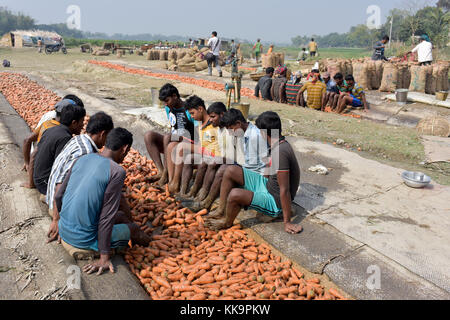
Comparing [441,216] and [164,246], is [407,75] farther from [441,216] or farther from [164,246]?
[164,246]

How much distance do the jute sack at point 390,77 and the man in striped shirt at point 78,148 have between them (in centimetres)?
969

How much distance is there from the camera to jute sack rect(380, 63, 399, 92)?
10158 millimetres

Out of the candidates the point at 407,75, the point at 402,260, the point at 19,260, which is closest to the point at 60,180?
the point at 19,260

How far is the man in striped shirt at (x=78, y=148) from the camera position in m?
2.83

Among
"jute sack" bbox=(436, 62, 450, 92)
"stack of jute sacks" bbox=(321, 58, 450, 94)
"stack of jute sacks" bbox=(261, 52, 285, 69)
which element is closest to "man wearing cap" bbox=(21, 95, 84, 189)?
"stack of jute sacks" bbox=(321, 58, 450, 94)

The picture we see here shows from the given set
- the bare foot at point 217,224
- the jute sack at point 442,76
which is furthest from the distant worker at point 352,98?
the bare foot at point 217,224

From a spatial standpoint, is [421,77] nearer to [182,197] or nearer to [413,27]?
[182,197]

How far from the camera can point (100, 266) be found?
258 cm

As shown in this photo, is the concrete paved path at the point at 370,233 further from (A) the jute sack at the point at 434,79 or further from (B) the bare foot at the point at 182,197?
(A) the jute sack at the point at 434,79

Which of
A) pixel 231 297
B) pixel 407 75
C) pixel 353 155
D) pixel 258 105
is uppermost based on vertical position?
pixel 407 75

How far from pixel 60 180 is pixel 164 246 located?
3.60 feet

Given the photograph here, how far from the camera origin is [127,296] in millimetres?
2402

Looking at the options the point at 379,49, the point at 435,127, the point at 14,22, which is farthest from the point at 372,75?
the point at 14,22

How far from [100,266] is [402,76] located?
34.9ft
